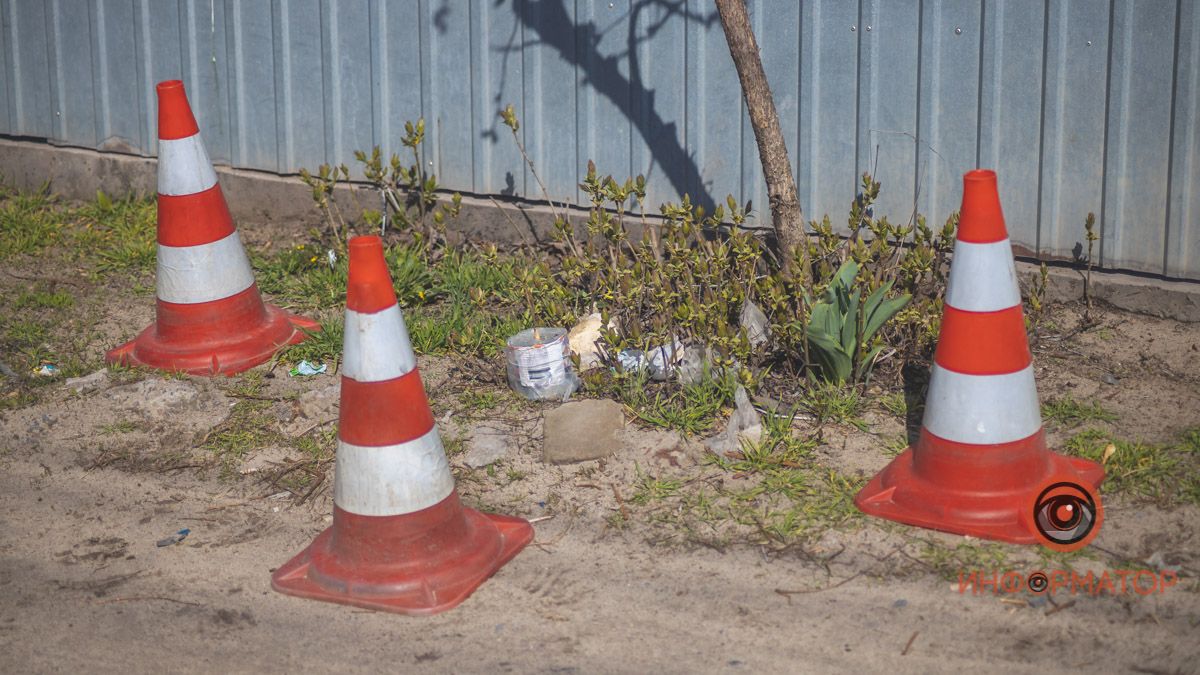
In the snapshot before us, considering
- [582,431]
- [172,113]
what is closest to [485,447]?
[582,431]

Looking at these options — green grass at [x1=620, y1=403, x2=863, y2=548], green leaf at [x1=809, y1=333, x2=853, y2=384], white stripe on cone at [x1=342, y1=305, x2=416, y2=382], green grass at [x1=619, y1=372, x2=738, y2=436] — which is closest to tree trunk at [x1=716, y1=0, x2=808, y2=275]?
green leaf at [x1=809, y1=333, x2=853, y2=384]

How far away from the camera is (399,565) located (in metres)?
3.48

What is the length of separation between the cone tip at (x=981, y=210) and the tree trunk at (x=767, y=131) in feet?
3.60

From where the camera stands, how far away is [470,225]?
241 inches

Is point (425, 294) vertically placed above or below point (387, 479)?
above

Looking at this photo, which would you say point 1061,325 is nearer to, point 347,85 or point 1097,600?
point 1097,600

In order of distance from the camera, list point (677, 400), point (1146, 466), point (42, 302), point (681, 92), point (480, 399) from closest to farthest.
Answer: point (1146, 466) < point (677, 400) < point (480, 399) < point (681, 92) < point (42, 302)

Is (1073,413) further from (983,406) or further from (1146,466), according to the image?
(983,406)

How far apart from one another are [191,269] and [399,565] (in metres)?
2.07

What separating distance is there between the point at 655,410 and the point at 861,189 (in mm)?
1509

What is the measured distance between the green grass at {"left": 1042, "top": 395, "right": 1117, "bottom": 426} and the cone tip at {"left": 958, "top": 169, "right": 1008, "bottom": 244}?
40.2 inches

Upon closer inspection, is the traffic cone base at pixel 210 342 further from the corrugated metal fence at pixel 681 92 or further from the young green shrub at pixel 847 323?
the young green shrub at pixel 847 323

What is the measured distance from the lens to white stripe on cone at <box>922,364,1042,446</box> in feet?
11.7

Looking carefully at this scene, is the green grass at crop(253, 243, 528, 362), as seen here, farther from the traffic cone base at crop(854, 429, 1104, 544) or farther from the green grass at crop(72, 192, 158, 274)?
the traffic cone base at crop(854, 429, 1104, 544)
